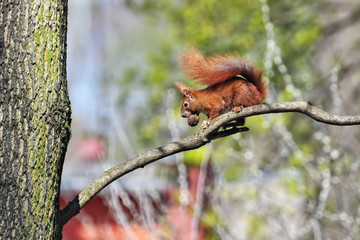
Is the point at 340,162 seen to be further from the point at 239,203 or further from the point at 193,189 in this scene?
the point at 193,189

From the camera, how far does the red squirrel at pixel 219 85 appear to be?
207 centimetres

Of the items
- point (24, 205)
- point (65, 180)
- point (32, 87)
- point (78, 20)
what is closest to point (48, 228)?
point (24, 205)

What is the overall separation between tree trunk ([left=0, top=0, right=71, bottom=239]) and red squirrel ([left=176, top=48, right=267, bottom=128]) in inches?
20.0

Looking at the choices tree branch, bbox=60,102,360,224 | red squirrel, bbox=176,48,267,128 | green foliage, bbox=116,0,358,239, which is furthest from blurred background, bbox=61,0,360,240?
tree branch, bbox=60,102,360,224

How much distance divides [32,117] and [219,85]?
869 mm

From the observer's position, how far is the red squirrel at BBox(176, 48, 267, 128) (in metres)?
2.07

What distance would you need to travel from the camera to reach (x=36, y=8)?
1818 mm

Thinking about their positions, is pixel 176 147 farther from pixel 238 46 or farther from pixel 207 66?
pixel 238 46

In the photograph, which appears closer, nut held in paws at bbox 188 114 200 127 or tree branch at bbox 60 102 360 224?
tree branch at bbox 60 102 360 224

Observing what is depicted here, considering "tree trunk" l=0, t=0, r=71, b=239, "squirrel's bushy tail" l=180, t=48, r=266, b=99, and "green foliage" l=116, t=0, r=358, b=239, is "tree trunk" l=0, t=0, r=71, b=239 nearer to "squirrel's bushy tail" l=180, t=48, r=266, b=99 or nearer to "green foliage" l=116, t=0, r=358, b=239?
"squirrel's bushy tail" l=180, t=48, r=266, b=99

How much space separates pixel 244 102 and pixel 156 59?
4922 millimetres

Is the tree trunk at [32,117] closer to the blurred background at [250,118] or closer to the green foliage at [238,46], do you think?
the blurred background at [250,118]

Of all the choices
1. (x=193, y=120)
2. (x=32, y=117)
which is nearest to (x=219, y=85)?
(x=193, y=120)

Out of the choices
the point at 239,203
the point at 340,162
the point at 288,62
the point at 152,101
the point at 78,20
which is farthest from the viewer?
the point at 78,20
